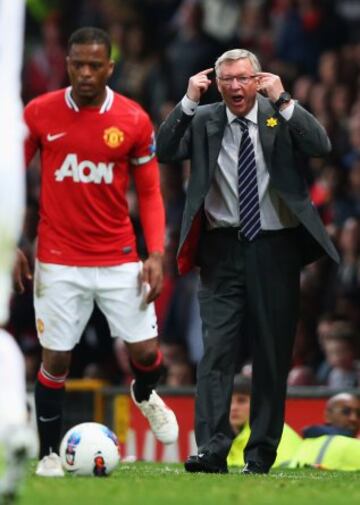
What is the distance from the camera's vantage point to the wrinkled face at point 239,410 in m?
13.5

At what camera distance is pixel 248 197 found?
34.3 ft

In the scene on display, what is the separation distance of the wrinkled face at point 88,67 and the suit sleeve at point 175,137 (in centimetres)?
48

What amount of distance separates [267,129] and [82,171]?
1139 mm

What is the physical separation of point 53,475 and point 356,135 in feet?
24.5

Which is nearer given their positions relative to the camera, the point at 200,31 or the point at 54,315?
the point at 54,315

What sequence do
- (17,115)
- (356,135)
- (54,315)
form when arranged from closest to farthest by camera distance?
1. (17,115)
2. (54,315)
3. (356,135)

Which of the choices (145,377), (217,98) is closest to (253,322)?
(145,377)

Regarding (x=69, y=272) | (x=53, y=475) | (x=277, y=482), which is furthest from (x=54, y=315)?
→ (x=277, y=482)

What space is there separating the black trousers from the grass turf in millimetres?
363

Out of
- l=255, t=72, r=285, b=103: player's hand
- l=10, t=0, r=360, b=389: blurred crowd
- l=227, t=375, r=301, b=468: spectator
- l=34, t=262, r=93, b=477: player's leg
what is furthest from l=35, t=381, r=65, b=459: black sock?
l=10, t=0, r=360, b=389: blurred crowd

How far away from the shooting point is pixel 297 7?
60.2 ft

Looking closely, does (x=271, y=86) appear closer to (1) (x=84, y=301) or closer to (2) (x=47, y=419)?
A: (1) (x=84, y=301)

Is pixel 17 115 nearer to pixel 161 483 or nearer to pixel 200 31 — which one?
pixel 161 483

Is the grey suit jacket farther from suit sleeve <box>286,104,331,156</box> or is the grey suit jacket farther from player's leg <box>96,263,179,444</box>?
player's leg <box>96,263,179,444</box>
